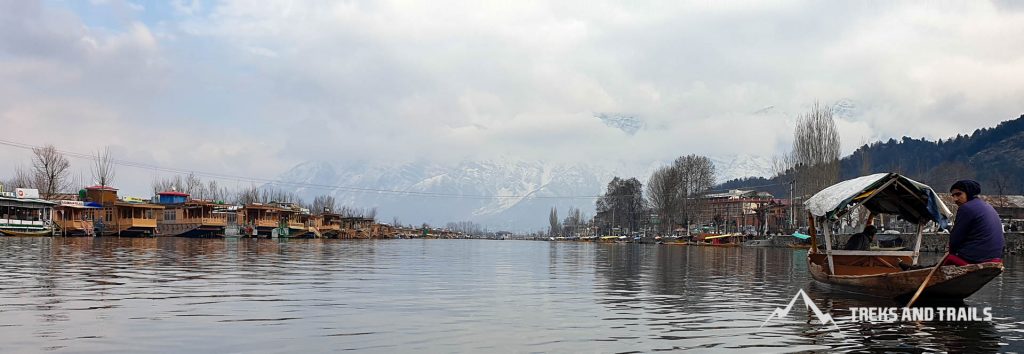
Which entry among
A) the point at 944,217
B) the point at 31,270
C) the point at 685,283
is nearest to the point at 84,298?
the point at 31,270

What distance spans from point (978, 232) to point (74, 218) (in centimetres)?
8885

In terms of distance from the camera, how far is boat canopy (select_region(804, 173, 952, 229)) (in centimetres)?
1750

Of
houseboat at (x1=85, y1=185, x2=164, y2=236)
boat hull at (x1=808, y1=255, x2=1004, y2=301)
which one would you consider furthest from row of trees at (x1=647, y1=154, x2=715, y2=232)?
boat hull at (x1=808, y1=255, x2=1004, y2=301)

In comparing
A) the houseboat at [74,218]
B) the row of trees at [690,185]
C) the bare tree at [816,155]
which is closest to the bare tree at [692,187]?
the row of trees at [690,185]

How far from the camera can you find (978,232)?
46.1 ft

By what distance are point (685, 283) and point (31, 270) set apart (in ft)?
65.4

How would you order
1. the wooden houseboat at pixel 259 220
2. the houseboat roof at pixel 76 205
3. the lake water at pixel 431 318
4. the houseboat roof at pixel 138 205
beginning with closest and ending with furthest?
the lake water at pixel 431 318 → the houseboat roof at pixel 76 205 → the houseboat roof at pixel 138 205 → the wooden houseboat at pixel 259 220

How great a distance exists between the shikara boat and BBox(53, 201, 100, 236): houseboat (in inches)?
3058

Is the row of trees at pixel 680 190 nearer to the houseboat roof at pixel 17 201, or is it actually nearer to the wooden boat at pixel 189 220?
the wooden boat at pixel 189 220

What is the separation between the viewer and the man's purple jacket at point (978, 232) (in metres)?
13.9

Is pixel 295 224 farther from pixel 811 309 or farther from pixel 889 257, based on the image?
pixel 811 309

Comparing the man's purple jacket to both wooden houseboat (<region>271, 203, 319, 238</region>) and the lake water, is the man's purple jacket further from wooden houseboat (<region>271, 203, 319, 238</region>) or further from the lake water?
wooden houseboat (<region>271, 203, 319, 238</region>)

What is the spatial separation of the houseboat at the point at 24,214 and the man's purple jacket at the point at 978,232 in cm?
7538

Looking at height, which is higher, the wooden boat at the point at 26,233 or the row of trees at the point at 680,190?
the row of trees at the point at 680,190
